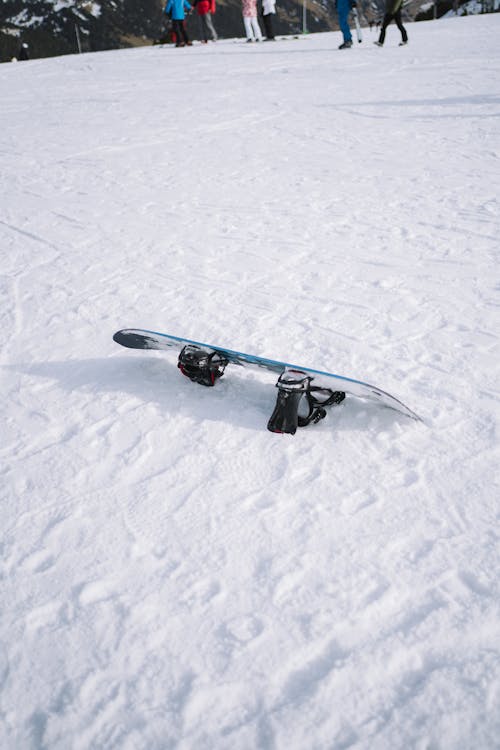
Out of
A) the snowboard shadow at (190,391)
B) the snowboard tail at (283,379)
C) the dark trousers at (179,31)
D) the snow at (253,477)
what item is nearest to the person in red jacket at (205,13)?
the dark trousers at (179,31)

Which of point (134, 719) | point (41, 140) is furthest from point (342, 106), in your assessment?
point (134, 719)

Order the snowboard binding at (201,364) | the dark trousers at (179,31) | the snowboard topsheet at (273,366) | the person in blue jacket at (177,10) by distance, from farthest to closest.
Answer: the dark trousers at (179,31), the person in blue jacket at (177,10), the snowboard binding at (201,364), the snowboard topsheet at (273,366)

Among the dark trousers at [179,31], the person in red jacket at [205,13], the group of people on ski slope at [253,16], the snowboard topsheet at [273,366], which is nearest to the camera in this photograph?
the snowboard topsheet at [273,366]

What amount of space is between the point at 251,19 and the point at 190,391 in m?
A: 17.4

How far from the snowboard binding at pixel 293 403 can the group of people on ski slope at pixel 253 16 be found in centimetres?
1321

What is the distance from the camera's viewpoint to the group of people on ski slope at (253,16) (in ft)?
41.4

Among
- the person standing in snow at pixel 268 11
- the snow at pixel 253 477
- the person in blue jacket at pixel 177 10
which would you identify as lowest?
the snow at pixel 253 477

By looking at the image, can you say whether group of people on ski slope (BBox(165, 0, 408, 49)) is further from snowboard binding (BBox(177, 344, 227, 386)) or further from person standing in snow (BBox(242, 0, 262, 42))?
snowboard binding (BBox(177, 344, 227, 386))

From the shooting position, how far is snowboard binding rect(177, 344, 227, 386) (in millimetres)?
2779

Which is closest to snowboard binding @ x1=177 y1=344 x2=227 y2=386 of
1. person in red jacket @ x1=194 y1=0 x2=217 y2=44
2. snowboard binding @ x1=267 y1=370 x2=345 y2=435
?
snowboard binding @ x1=267 y1=370 x2=345 y2=435

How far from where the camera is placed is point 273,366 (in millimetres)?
2678

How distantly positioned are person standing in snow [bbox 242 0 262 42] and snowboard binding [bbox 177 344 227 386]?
634 inches

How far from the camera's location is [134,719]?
1597mm

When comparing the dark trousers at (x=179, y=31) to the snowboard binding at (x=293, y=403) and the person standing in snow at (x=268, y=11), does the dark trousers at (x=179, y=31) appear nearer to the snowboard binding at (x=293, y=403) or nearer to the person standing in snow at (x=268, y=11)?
the person standing in snow at (x=268, y=11)
